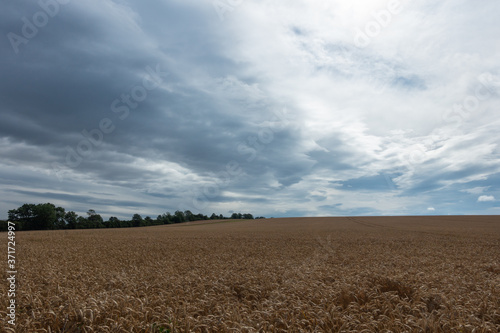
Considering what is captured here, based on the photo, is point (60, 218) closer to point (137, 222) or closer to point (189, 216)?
point (137, 222)

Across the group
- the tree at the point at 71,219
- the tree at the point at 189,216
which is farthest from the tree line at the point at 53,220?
the tree at the point at 189,216

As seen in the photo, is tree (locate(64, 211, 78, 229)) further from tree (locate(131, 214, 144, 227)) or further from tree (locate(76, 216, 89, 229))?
tree (locate(131, 214, 144, 227))

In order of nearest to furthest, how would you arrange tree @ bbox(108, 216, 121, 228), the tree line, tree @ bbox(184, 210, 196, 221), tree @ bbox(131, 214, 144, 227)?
the tree line < tree @ bbox(108, 216, 121, 228) < tree @ bbox(131, 214, 144, 227) < tree @ bbox(184, 210, 196, 221)

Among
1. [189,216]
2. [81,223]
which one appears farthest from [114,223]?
[189,216]

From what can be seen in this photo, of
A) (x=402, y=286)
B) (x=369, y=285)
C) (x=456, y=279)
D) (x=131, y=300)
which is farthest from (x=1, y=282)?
(x=456, y=279)

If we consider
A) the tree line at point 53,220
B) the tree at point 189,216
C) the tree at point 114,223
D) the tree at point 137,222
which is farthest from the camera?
the tree at point 189,216

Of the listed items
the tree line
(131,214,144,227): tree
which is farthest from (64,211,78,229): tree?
(131,214,144,227): tree

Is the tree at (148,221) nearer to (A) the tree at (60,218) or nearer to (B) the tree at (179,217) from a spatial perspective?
(B) the tree at (179,217)

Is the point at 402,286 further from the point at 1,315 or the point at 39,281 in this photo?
the point at 39,281

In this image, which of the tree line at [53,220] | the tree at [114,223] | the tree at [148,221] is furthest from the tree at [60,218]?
the tree at [148,221]

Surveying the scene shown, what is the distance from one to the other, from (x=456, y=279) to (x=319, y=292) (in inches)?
203

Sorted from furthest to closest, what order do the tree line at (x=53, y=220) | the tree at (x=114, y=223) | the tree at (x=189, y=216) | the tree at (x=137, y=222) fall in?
the tree at (x=189, y=216) < the tree at (x=137, y=222) < the tree at (x=114, y=223) < the tree line at (x=53, y=220)

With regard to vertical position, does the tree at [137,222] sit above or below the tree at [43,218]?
below

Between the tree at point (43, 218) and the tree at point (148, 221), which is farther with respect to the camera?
the tree at point (148, 221)
